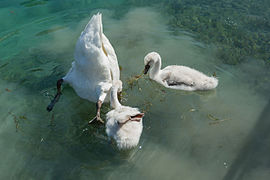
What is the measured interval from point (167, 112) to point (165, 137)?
0.61m

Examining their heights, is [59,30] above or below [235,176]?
above

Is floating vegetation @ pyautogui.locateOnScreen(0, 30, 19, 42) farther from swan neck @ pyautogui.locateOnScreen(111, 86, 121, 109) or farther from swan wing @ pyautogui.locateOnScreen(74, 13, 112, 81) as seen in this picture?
swan neck @ pyautogui.locateOnScreen(111, 86, 121, 109)

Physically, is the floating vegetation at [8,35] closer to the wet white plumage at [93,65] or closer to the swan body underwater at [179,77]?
the wet white plumage at [93,65]

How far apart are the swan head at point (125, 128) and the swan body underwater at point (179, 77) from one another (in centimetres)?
147

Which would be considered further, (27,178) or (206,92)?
(206,92)

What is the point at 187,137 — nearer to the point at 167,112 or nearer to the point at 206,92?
the point at 167,112

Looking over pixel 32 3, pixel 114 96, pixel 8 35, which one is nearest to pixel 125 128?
pixel 114 96

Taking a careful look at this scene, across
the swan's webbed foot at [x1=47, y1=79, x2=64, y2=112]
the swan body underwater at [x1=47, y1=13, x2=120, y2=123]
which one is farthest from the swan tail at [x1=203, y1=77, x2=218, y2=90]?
the swan's webbed foot at [x1=47, y1=79, x2=64, y2=112]

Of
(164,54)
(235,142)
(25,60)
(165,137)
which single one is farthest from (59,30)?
(235,142)

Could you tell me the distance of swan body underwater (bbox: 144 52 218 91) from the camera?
5471 millimetres

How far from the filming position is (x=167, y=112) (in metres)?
5.09

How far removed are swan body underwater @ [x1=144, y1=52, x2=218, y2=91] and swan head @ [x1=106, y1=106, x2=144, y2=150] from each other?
147cm

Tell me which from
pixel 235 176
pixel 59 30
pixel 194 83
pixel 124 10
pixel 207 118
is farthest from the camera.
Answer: pixel 124 10

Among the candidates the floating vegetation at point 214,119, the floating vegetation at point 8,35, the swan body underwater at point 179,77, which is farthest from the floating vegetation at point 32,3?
the floating vegetation at point 214,119
